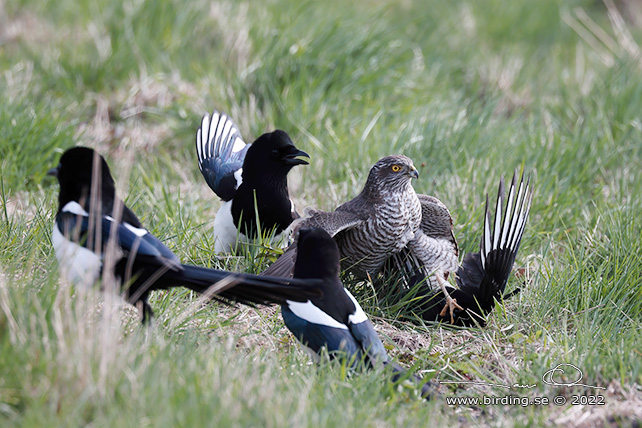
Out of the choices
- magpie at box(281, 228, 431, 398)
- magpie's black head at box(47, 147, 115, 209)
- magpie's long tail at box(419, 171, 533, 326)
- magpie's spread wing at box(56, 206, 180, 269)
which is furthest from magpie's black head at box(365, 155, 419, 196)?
magpie's black head at box(47, 147, 115, 209)

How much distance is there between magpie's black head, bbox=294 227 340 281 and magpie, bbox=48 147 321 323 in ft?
Answer: 0.44

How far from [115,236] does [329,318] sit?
81 centimetres

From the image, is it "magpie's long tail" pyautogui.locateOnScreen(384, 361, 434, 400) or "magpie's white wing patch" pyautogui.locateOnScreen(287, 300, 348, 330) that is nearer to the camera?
"magpie's long tail" pyautogui.locateOnScreen(384, 361, 434, 400)

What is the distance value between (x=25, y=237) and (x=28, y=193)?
3.05ft

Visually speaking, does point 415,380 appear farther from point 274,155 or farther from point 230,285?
point 274,155

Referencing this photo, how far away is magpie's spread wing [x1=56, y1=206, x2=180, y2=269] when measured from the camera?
260 centimetres

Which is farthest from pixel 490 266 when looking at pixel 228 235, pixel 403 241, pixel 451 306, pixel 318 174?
pixel 318 174

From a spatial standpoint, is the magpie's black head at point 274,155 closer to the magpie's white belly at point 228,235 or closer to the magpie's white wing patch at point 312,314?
the magpie's white belly at point 228,235

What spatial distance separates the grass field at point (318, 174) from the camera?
2.19 metres

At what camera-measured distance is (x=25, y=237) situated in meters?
3.28

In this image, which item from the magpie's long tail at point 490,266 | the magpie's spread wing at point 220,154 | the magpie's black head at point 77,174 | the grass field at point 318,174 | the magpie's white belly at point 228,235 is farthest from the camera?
the magpie's spread wing at point 220,154

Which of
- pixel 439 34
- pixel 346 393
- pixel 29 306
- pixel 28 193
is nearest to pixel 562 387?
pixel 346 393

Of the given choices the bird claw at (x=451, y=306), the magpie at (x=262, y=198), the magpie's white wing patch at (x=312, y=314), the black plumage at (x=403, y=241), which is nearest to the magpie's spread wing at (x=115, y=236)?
the magpie's white wing patch at (x=312, y=314)

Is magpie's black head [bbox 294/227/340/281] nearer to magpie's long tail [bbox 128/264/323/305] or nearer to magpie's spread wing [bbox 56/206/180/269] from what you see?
magpie's long tail [bbox 128/264/323/305]
